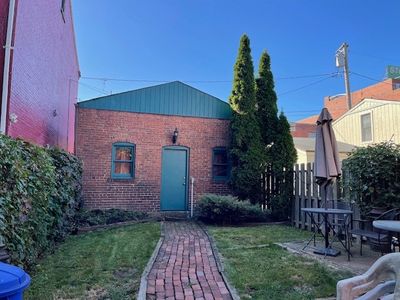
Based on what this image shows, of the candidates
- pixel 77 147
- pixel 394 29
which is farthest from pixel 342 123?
pixel 77 147

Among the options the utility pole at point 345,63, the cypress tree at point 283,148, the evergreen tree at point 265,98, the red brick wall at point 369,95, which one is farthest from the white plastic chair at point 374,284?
the red brick wall at point 369,95

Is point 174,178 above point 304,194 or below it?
above

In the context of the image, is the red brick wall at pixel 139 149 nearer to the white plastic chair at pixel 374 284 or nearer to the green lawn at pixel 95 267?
the green lawn at pixel 95 267

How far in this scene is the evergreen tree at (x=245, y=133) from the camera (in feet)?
31.7

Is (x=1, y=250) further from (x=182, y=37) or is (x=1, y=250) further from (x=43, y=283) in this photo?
(x=182, y=37)

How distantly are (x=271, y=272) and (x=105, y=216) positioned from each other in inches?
225

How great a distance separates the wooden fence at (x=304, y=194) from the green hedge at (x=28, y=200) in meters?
5.43

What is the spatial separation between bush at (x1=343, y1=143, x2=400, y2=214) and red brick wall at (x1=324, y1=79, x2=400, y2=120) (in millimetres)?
21509

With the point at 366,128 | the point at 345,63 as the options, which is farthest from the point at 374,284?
the point at 345,63

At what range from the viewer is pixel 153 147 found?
10094 mm

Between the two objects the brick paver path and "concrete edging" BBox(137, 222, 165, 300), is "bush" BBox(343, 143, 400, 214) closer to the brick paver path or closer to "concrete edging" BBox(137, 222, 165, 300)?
the brick paver path

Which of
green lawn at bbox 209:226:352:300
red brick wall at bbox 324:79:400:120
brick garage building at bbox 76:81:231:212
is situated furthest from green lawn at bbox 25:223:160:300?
red brick wall at bbox 324:79:400:120

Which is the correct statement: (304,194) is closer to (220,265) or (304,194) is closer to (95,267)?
(220,265)

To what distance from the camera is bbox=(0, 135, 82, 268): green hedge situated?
341 centimetres
